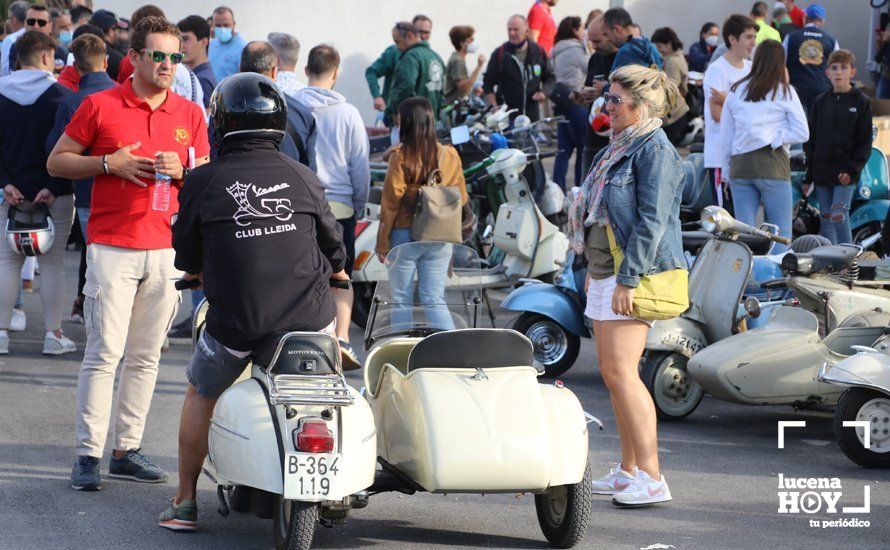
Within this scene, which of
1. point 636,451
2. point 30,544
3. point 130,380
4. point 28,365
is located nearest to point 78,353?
point 28,365

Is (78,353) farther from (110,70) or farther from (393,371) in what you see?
(393,371)

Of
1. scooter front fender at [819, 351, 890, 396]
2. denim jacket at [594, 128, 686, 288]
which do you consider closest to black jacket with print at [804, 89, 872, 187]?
scooter front fender at [819, 351, 890, 396]

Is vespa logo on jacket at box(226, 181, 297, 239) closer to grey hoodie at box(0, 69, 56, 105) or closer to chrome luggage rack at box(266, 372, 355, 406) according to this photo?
chrome luggage rack at box(266, 372, 355, 406)

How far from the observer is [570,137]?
1463 centimetres

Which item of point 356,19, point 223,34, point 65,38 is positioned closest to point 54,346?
point 223,34

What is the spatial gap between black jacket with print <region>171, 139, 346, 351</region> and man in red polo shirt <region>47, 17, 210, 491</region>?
3.56ft

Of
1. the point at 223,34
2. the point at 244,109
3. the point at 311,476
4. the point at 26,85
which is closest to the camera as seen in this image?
the point at 311,476

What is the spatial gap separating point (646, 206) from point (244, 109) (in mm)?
1742

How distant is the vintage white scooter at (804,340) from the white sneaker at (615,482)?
1396mm

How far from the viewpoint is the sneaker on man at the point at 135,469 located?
617cm

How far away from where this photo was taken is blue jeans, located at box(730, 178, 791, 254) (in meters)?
10.2

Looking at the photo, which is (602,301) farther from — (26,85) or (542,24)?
(542,24)

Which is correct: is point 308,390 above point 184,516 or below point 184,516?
above

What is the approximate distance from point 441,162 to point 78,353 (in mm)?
2888
